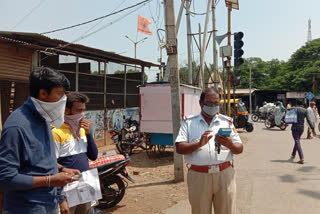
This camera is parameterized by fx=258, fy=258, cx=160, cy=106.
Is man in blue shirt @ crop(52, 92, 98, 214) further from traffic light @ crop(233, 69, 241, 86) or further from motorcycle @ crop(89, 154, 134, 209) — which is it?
traffic light @ crop(233, 69, 241, 86)

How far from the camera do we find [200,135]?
2713 mm

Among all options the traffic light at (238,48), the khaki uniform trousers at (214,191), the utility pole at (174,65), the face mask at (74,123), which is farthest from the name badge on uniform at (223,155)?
the traffic light at (238,48)

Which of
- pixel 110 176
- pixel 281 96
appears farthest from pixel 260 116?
pixel 281 96

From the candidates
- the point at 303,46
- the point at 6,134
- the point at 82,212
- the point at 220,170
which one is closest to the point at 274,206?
the point at 220,170

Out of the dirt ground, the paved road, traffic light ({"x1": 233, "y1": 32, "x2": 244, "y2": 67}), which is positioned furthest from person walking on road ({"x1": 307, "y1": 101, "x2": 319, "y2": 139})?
the dirt ground

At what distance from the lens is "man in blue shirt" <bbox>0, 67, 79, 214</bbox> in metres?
1.56

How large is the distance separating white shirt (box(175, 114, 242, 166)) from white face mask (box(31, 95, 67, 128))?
1.29m

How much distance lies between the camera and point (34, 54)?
26.4ft

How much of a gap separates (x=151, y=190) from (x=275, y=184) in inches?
103

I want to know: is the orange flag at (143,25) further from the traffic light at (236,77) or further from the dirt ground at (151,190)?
the dirt ground at (151,190)

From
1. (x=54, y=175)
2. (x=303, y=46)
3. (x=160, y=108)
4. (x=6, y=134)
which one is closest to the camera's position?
(x=6, y=134)

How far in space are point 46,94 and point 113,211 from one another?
3050 mm

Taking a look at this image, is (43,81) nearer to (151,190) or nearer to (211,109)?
(211,109)

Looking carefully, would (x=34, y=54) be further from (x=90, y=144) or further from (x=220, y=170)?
(x=220, y=170)
